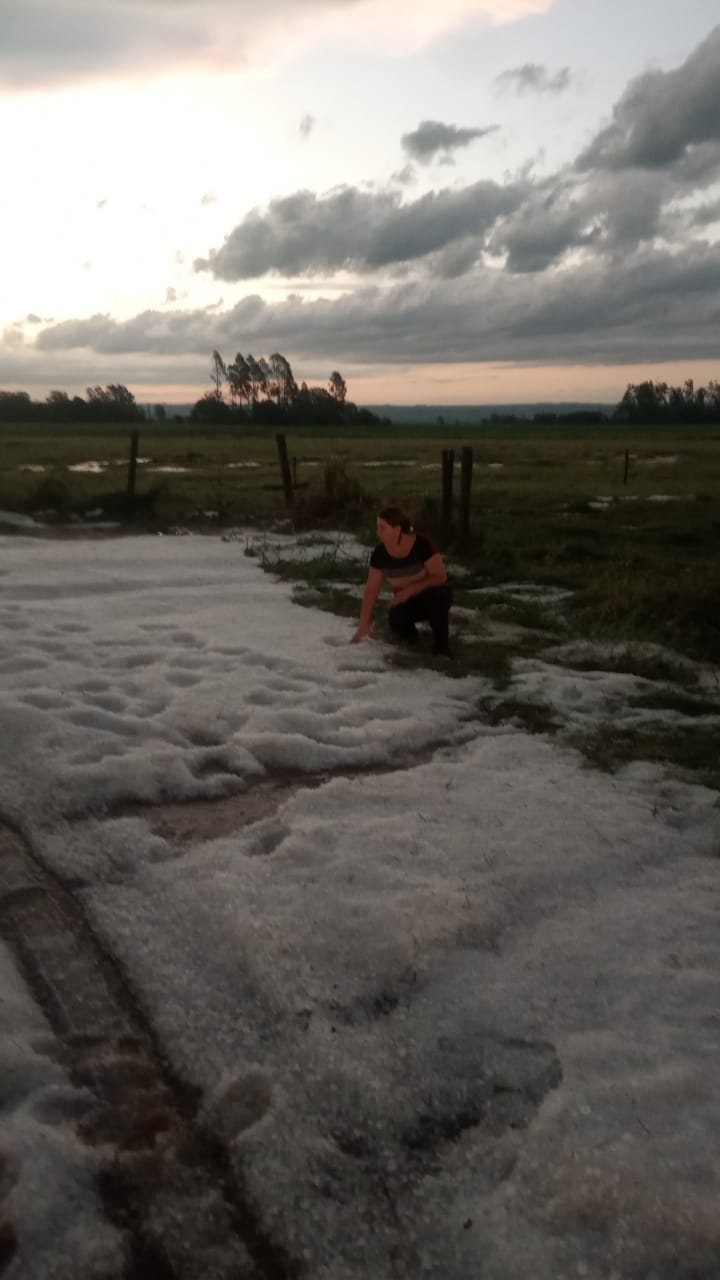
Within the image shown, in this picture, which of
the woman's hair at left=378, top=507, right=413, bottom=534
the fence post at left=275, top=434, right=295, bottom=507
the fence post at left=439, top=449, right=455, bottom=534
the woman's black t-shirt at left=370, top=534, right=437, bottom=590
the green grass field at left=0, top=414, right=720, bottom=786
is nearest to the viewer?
the green grass field at left=0, top=414, right=720, bottom=786

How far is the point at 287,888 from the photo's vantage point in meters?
4.42

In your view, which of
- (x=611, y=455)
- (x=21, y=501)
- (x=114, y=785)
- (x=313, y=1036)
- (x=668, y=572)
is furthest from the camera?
(x=611, y=455)

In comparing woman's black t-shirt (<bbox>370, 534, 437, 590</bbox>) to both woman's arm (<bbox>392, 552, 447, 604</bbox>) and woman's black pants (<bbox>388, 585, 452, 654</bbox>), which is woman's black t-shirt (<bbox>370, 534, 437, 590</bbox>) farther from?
woman's black pants (<bbox>388, 585, 452, 654</bbox>)

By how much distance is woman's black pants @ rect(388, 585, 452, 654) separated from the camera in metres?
8.66

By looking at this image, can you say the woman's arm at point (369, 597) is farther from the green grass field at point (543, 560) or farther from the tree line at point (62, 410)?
the tree line at point (62, 410)

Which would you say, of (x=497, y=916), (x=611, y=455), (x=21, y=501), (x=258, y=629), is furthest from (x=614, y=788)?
(x=611, y=455)

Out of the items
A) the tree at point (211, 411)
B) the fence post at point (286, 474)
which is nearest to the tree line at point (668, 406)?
the tree at point (211, 411)

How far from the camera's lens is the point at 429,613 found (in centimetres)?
877

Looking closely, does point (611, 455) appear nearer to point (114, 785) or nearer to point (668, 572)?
point (668, 572)

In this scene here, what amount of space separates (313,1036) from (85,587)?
9.07 m

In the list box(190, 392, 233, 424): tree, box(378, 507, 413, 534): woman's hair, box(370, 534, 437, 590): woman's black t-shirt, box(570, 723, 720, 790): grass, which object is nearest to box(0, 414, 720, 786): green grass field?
box(570, 723, 720, 790): grass

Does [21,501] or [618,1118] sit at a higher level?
[21,501]

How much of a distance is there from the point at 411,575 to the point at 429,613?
39 cm

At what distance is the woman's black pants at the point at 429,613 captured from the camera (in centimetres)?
866
